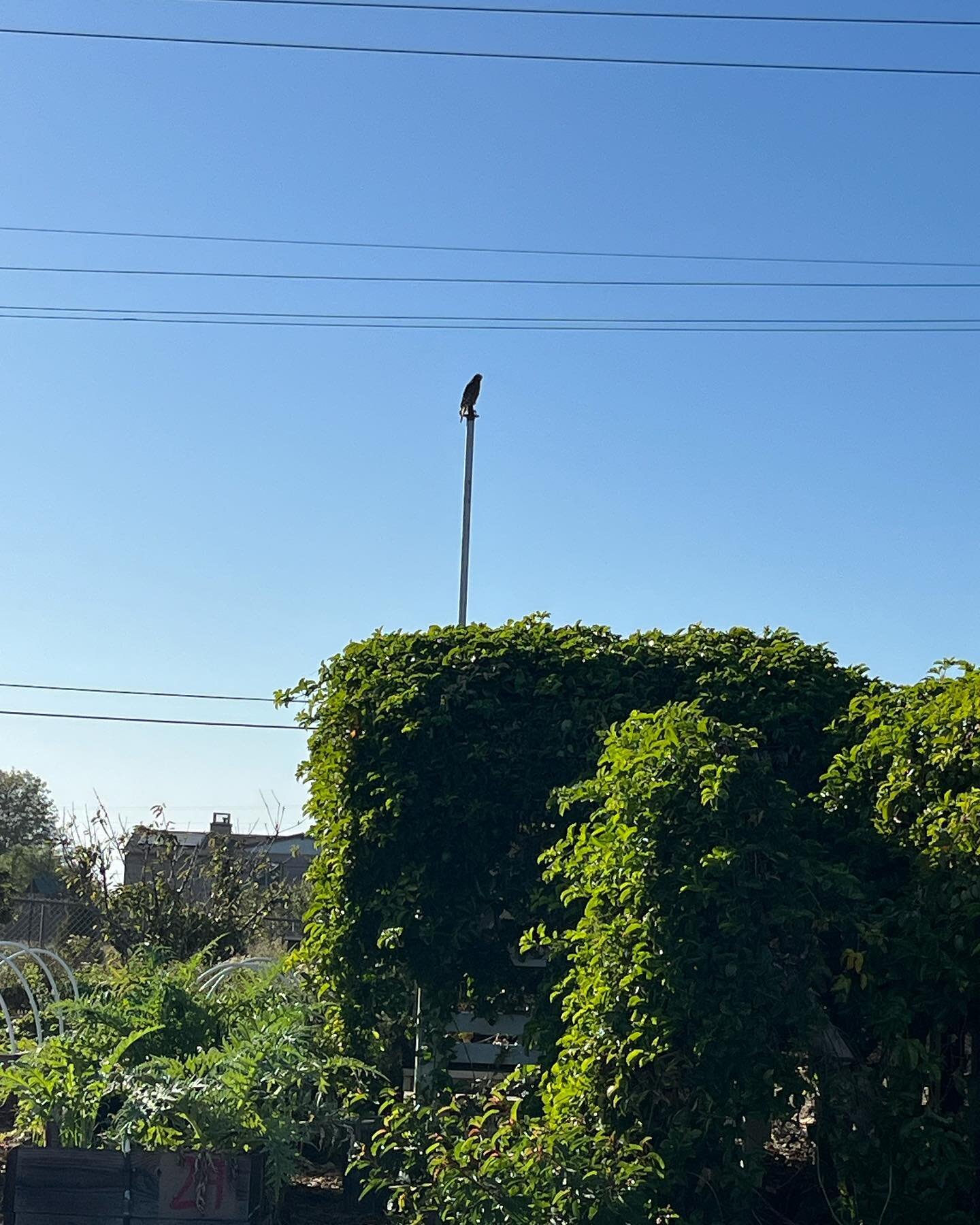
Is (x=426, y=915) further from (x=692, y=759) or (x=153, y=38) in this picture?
(x=153, y=38)

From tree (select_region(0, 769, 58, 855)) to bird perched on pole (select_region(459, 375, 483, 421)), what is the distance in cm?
3694

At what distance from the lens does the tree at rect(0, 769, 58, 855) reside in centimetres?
4656

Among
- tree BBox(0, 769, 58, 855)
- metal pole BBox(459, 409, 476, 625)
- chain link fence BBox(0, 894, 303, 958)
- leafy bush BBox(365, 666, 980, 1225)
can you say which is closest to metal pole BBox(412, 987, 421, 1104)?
leafy bush BBox(365, 666, 980, 1225)

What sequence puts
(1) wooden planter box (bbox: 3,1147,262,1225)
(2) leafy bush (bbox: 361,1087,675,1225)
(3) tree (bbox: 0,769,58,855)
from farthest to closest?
1. (3) tree (bbox: 0,769,58,855)
2. (1) wooden planter box (bbox: 3,1147,262,1225)
3. (2) leafy bush (bbox: 361,1087,675,1225)

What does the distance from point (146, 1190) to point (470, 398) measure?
34.2ft

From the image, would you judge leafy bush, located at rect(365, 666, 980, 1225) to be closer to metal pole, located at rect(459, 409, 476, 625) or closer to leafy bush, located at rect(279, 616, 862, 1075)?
leafy bush, located at rect(279, 616, 862, 1075)

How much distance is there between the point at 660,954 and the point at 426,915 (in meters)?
1.72

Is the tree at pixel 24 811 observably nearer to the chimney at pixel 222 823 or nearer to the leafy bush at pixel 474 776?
the chimney at pixel 222 823

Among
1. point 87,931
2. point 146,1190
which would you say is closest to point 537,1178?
point 146,1190

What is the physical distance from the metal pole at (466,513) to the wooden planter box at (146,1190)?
9001 millimetres

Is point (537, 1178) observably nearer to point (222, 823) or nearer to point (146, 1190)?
point (146, 1190)

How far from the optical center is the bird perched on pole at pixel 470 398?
1375 centimetres

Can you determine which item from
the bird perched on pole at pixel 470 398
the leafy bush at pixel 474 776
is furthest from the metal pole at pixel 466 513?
the leafy bush at pixel 474 776

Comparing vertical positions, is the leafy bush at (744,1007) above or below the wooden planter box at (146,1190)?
above
